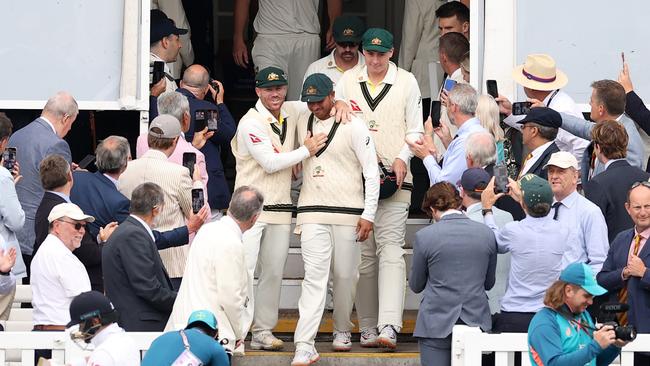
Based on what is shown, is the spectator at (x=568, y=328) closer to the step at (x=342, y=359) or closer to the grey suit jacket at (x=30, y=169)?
the step at (x=342, y=359)

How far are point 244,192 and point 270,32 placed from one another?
13.3 feet

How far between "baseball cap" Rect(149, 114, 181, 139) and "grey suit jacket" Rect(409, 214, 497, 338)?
5.94 ft

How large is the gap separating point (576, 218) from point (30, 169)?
3588 mm

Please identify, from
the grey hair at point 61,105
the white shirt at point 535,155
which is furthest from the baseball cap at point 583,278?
the grey hair at point 61,105

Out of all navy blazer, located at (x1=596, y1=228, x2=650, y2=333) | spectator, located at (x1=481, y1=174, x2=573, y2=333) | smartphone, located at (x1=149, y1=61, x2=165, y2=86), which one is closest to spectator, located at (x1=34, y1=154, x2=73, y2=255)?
smartphone, located at (x1=149, y1=61, x2=165, y2=86)

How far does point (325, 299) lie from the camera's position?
1166 centimetres

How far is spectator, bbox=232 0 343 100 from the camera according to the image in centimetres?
1398

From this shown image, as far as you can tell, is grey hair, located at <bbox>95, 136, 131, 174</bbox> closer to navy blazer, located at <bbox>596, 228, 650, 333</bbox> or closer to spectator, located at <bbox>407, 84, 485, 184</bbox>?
spectator, located at <bbox>407, 84, 485, 184</bbox>

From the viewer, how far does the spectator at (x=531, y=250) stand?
10.4 m

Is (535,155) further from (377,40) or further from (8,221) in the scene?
(8,221)

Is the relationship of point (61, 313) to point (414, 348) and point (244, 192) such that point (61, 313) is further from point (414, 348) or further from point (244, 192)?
point (414, 348)

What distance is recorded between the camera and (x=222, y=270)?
1014cm

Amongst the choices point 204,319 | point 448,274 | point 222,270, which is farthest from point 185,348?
point 448,274

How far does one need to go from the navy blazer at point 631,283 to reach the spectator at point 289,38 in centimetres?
433
